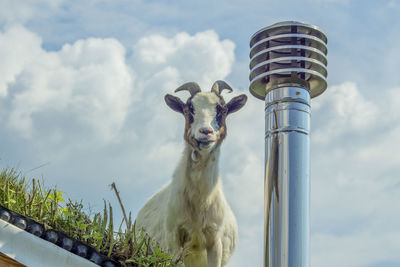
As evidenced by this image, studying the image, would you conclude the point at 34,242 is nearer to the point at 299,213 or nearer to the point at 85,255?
the point at 85,255

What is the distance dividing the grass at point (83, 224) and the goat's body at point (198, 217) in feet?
8.58

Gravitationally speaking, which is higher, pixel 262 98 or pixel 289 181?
pixel 262 98

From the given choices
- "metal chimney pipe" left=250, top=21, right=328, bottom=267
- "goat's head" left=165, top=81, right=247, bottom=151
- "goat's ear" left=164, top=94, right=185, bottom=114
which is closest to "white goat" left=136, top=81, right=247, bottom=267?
"goat's head" left=165, top=81, right=247, bottom=151

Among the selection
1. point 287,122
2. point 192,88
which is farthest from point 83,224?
point 192,88

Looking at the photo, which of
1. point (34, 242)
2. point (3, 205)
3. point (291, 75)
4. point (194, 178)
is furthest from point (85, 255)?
point (194, 178)

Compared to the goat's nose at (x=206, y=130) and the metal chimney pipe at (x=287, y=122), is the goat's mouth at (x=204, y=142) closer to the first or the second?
the goat's nose at (x=206, y=130)

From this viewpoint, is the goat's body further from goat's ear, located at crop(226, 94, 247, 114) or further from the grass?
the grass

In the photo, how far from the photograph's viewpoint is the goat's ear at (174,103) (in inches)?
316

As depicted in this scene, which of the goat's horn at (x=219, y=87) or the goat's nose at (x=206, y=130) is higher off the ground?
the goat's horn at (x=219, y=87)

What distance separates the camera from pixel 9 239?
4059mm

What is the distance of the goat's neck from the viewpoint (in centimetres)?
758

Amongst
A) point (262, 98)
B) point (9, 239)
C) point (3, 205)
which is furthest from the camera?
point (262, 98)

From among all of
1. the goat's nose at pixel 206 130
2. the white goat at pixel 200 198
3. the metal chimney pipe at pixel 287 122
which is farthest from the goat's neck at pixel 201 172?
the metal chimney pipe at pixel 287 122

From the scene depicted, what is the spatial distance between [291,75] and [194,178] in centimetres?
230
